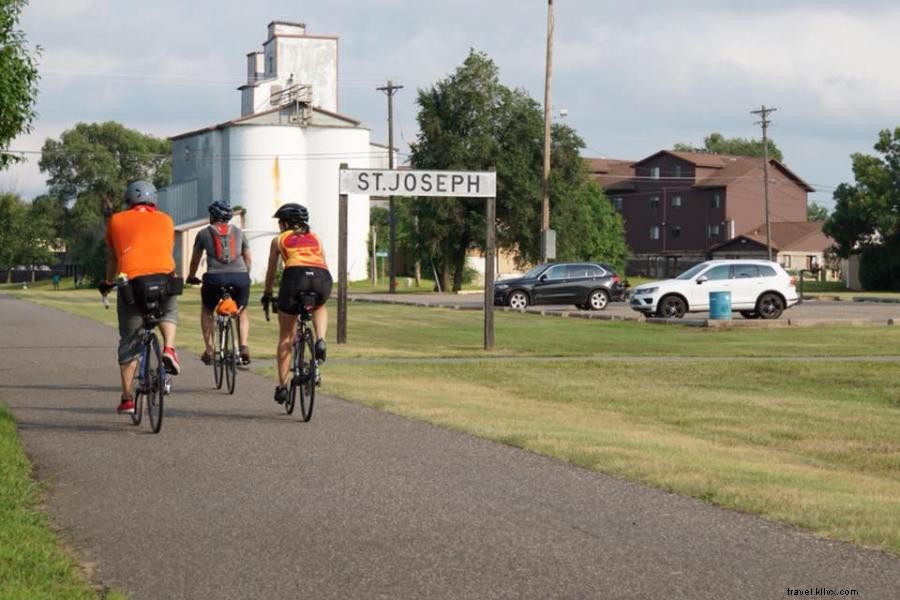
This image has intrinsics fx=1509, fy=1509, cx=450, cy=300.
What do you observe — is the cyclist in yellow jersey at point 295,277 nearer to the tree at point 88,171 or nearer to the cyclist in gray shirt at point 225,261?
the cyclist in gray shirt at point 225,261

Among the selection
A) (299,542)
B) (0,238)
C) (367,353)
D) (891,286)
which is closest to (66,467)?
(299,542)

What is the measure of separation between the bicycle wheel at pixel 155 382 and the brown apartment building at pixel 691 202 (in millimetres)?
101389

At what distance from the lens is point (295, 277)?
11914 mm

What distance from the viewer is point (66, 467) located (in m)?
9.27

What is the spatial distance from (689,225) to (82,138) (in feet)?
188

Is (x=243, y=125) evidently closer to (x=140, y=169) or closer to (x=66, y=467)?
(x=140, y=169)

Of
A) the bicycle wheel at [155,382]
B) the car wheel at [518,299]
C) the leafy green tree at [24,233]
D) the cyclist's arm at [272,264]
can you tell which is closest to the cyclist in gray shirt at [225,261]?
the cyclist's arm at [272,264]

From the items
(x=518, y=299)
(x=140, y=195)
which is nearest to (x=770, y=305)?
(x=518, y=299)

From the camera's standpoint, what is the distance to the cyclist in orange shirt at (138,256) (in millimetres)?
11148

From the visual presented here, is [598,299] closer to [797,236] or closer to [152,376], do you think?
[152,376]

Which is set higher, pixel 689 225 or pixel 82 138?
pixel 82 138

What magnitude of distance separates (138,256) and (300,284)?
1.35 metres

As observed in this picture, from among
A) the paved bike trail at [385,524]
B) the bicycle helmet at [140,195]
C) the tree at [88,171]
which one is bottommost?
the paved bike trail at [385,524]

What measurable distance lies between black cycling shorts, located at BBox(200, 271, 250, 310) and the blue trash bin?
788 inches
